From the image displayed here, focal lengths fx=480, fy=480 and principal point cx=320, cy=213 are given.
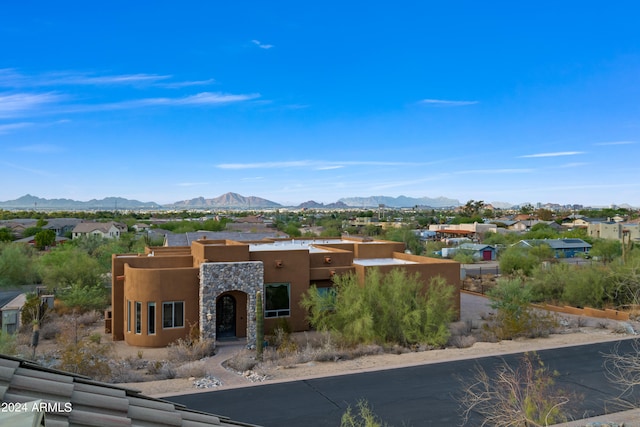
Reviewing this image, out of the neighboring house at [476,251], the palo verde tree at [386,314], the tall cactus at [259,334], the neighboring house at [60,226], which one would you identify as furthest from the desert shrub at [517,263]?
the neighboring house at [60,226]

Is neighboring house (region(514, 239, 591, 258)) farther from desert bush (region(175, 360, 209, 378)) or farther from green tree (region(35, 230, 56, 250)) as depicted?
green tree (region(35, 230, 56, 250))

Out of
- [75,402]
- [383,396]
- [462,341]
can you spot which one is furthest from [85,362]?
[75,402]

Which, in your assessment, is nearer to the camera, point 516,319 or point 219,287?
point 219,287

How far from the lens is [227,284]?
2144cm

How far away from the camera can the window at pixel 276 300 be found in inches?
906

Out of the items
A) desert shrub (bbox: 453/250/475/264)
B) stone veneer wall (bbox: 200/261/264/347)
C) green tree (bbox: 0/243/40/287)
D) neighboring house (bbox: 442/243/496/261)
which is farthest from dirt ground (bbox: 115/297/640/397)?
neighboring house (bbox: 442/243/496/261)

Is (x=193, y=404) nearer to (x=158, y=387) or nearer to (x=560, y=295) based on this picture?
(x=158, y=387)

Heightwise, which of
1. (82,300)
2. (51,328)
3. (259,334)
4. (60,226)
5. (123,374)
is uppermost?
(60,226)

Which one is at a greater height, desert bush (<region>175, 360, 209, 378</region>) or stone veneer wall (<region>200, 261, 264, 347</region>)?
stone veneer wall (<region>200, 261, 264, 347</region>)

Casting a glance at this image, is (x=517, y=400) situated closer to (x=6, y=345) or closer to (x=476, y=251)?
(x=6, y=345)

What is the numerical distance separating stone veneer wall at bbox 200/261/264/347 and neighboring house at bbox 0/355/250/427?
59.5 ft

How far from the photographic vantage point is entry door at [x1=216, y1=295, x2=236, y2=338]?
74.2 feet

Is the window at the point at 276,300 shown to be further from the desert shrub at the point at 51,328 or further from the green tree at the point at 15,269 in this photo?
the green tree at the point at 15,269

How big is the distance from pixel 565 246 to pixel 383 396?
54282 mm
